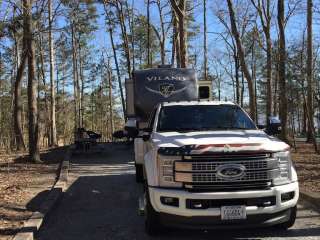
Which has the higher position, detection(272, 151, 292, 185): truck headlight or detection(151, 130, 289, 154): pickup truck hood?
detection(151, 130, 289, 154): pickup truck hood

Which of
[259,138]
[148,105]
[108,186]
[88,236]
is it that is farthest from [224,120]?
[148,105]

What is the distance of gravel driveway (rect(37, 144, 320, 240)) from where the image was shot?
7.38 metres

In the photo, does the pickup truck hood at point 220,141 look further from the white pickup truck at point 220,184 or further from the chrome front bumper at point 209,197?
the chrome front bumper at point 209,197

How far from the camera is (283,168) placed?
692 centimetres

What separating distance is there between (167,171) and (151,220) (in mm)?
787

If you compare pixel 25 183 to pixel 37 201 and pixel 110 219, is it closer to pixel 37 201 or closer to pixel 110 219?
pixel 37 201

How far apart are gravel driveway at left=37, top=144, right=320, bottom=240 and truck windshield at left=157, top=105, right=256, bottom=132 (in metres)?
1.68

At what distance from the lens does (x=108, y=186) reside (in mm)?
12648

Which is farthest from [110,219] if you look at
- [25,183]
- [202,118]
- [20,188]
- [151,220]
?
[25,183]

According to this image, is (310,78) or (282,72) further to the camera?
(282,72)

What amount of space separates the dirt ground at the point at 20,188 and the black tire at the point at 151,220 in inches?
78.0

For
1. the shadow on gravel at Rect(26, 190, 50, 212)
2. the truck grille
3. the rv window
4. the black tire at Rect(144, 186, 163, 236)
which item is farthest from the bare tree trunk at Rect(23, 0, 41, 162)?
the truck grille

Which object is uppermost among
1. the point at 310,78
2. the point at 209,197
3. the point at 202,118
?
the point at 310,78

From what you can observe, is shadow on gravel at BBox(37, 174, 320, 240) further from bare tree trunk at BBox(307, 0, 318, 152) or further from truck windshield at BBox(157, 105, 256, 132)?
bare tree trunk at BBox(307, 0, 318, 152)
